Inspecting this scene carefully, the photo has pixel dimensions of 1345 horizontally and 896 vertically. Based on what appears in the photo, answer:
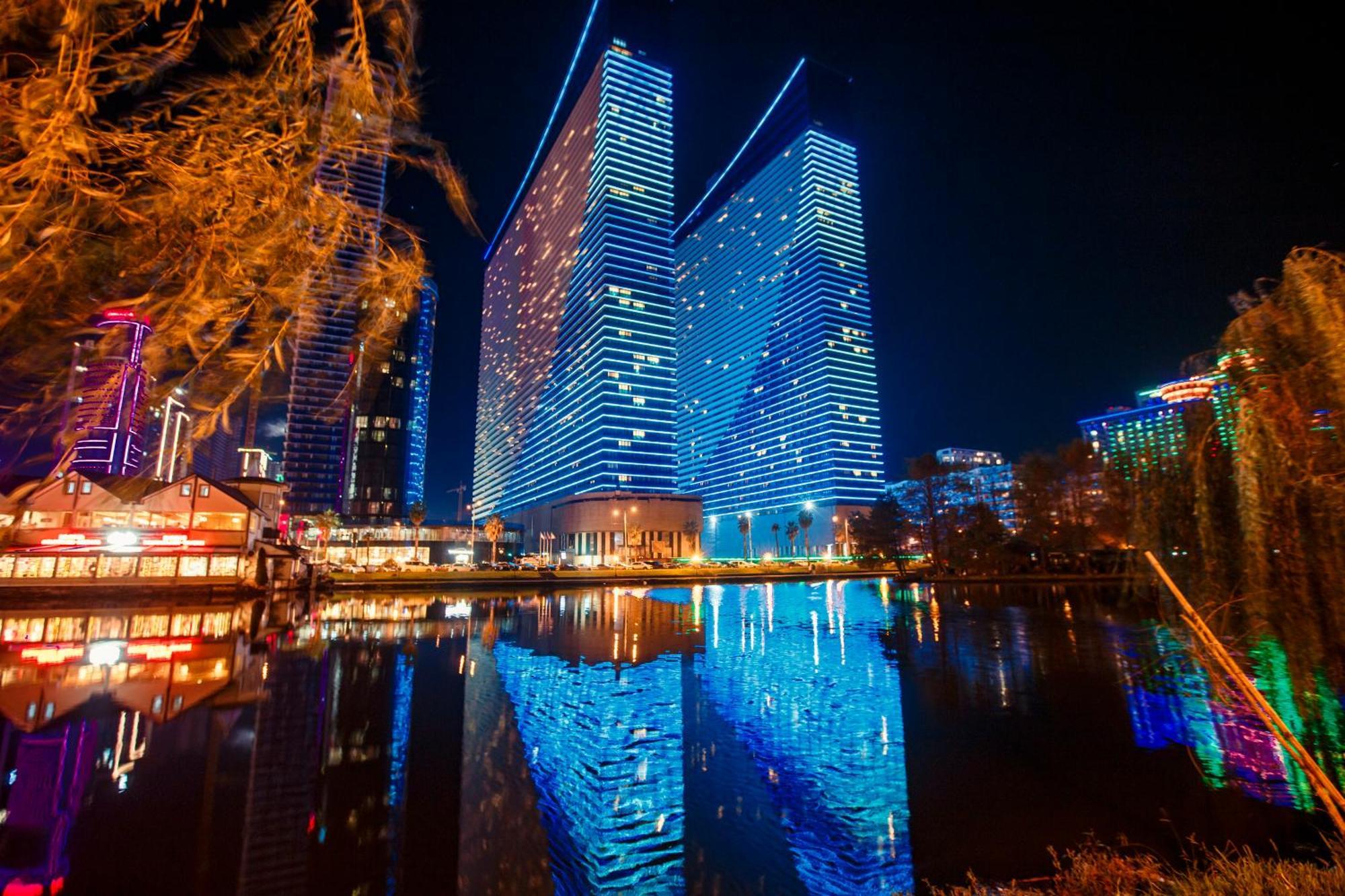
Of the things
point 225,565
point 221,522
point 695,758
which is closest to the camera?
point 695,758

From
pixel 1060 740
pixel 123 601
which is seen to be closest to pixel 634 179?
pixel 123 601

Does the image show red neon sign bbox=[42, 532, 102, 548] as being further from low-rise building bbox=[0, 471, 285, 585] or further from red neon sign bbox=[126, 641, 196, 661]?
red neon sign bbox=[126, 641, 196, 661]

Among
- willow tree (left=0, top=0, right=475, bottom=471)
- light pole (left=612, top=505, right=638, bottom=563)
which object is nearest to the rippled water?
willow tree (left=0, top=0, right=475, bottom=471)

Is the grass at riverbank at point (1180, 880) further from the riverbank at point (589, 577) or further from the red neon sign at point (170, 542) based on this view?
the riverbank at point (589, 577)

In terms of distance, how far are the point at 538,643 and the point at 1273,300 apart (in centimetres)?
2221

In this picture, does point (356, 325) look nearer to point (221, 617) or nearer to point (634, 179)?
point (221, 617)

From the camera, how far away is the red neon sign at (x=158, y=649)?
20188mm

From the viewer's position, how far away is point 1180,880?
532 centimetres

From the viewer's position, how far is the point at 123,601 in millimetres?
38250

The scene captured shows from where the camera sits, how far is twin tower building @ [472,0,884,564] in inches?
4966

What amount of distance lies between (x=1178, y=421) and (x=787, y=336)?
149899mm

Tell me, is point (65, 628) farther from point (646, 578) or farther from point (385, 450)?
point (385, 450)

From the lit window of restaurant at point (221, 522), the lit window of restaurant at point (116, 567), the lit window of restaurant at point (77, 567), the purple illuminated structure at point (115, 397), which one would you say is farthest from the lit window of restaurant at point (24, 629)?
the purple illuminated structure at point (115, 397)

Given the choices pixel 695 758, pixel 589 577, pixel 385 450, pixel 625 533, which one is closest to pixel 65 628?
pixel 695 758
